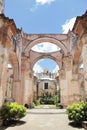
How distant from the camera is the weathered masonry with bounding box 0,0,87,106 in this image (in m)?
9.48

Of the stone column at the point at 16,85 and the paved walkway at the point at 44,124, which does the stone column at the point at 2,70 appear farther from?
the stone column at the point at 16,85

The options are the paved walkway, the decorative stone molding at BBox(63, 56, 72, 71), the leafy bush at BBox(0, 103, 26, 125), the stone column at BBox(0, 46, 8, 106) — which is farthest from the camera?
the decorative stone molding at BBox(63, 56, 72, 71)

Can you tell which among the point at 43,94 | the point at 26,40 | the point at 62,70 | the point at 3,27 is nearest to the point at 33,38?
the point at 26,40

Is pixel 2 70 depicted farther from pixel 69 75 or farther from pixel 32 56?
pixel 32 56

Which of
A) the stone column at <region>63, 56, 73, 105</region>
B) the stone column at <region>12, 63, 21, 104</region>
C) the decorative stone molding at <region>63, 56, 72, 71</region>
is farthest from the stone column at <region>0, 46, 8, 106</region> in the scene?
the decorative stone molding at <region>63, 56, 72, 71</region>

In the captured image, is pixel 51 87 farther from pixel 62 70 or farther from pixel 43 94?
pixel 62 70

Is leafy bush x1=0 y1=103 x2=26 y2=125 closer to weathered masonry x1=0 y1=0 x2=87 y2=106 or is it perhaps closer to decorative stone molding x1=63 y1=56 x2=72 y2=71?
weathered masonry x1=0 y1=0 x2=87 y2=106

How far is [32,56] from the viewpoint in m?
27.2

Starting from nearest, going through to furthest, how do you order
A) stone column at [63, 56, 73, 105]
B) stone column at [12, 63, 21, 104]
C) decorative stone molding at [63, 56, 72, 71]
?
stone column at [12, 63, 21, 104], stone column at [63, 56, 73, 105], decorative stone molding at [63, 56, 72, 71]

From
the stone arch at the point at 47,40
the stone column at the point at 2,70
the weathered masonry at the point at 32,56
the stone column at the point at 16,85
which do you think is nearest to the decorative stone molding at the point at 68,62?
the weathered masonry at the point at 32,56

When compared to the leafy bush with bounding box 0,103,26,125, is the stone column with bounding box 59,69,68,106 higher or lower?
higher

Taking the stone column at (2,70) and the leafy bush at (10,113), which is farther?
the stone column at (2,70)

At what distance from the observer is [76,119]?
9023 millimetres

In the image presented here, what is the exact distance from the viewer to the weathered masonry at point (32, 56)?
9.48 m
